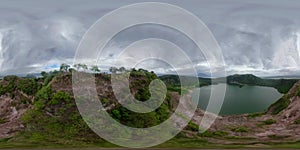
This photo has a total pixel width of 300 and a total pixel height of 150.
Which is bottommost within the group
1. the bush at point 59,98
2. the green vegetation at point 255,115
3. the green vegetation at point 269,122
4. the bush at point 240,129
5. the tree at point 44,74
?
the bush at point 240,129

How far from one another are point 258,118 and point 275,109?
2.73m

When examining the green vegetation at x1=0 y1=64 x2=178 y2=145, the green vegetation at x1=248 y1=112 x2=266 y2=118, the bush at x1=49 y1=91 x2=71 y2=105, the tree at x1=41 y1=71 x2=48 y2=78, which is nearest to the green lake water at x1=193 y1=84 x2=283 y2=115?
the green vegetation at x1=248 y1=112 x2=266 y2=118

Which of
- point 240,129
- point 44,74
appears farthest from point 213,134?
point 44,74

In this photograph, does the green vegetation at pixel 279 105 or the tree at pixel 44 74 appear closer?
the tree at pixel 44 74

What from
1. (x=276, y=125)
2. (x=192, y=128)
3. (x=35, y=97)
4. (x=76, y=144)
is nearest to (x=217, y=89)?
(x=192, y=128)

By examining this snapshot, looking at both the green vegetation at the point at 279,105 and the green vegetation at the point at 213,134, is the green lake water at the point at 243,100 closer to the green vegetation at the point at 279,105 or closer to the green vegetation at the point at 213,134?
the green vegetation at the point at 279,105

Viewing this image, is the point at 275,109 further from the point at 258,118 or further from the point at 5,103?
the point at 5,103

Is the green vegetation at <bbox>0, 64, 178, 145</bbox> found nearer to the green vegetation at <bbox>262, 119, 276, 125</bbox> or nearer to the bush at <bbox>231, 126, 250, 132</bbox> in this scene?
the bush at <bbox>231, 126, 250, 132</bbox>

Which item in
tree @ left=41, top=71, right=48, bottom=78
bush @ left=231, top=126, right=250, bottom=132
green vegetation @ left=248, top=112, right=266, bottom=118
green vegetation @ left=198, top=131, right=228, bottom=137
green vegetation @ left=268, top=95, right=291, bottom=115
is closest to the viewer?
green vegetation @ left=198, top=131, right=228, bottom=137

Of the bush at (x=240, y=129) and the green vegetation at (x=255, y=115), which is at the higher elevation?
the green vegetation at (x=255, y=115)

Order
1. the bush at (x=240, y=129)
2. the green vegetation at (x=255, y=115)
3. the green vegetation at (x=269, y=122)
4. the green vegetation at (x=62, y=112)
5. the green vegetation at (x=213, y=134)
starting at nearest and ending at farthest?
1. the green vegetation at (x=62, y=112)
2. the green vegetation at (x=213, y=134)
3. the bush at (x=240, y=129)
4. the green vegetation at (x=269, y=122)
5. the green vegetation at (x=255, y=115)

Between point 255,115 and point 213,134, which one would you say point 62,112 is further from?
point 255,115

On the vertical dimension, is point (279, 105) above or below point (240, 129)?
above

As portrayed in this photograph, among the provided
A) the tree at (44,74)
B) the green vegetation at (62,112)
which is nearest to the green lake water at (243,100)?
the green vegetation at (62,112)
